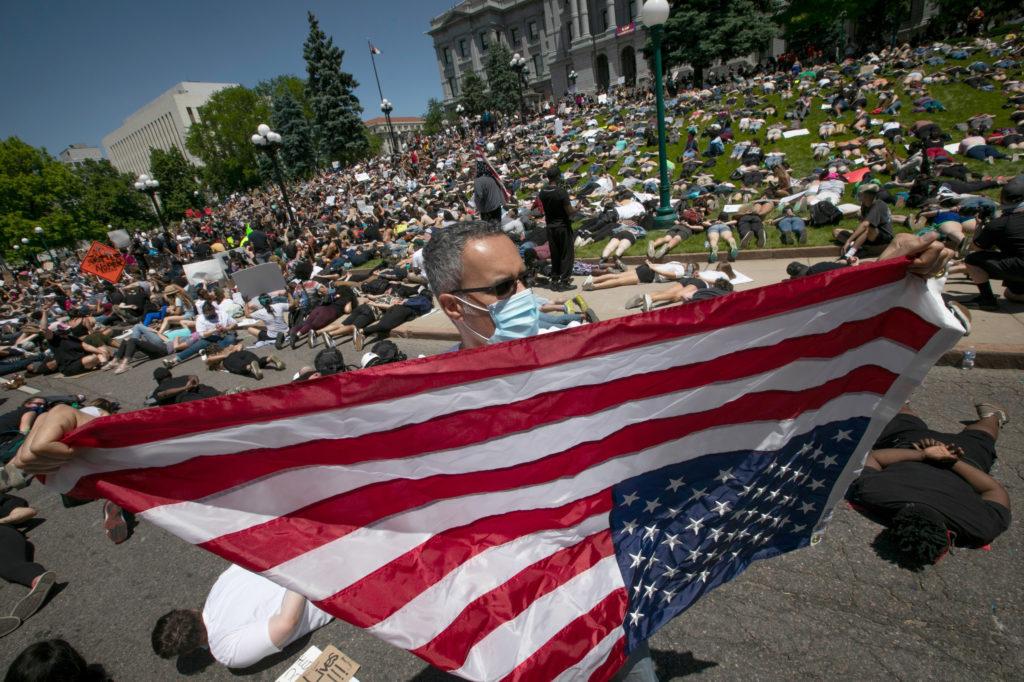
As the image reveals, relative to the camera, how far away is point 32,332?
1359 centimetres

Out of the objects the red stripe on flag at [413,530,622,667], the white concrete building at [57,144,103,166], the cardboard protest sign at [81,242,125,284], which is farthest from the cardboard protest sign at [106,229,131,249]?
the white concrete building at [57,144,103,166]

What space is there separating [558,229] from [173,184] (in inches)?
2502

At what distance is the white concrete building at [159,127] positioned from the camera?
91625mm

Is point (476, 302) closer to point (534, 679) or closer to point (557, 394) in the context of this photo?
point (557, 394)

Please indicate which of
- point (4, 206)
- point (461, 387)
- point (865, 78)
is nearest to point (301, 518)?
point (461, 387)

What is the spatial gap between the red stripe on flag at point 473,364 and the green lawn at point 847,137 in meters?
8.40

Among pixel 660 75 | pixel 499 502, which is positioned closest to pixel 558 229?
pixel 660 75

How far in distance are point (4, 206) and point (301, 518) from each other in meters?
62.4

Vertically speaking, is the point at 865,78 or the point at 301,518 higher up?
the point at 865,78

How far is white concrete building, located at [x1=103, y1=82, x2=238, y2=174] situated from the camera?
301ft

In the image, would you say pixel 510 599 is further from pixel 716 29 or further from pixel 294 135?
pixel 294 135

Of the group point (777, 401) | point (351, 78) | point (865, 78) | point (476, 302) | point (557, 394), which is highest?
point (351, 78)

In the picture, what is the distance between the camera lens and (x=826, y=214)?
30.5ft

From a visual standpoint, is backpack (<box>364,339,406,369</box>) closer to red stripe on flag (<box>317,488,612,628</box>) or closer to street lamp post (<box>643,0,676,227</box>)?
red stripe on flag (<box>317,488,612,628</box>)
